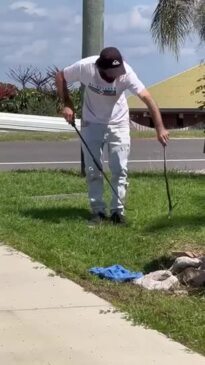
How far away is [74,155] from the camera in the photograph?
1967 centimetres

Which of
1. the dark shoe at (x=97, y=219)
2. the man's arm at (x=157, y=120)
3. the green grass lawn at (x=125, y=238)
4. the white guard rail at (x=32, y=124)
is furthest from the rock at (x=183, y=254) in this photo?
the white guard rail at (x=32, y=124)

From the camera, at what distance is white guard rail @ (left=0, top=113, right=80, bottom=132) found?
992 inches

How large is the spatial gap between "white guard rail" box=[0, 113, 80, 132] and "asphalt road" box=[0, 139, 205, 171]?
4.66 feet

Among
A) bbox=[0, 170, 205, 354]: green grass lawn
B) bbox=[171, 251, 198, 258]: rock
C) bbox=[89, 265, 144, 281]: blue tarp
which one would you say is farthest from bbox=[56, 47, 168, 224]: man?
bbox=[89, 265, 144, 281]: blue tarp

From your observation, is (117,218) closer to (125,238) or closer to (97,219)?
(97,219)

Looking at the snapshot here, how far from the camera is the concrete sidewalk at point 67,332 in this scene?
5.21 meters

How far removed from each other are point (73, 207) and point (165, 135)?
179cm

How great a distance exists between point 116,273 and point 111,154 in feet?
7.41

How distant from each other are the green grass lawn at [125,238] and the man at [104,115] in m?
0.30

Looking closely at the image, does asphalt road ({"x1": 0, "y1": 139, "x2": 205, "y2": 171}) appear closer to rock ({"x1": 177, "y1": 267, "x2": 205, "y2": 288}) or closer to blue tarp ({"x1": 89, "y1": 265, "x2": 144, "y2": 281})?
blue tarp ({"x1": 89, "y1": 265, "x2": 144, "y2": 281})

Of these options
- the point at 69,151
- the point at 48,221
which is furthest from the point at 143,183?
the point at 69,151

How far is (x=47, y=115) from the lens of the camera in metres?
28.2

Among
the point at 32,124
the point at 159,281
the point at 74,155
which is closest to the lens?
the point at 159,281

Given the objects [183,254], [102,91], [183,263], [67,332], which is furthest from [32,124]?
[67,332]
